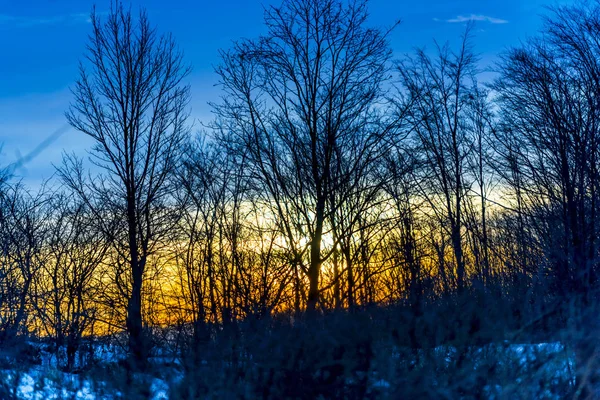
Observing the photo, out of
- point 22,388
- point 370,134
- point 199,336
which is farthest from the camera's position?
point 370,134

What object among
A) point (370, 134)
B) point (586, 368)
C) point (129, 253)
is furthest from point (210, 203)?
point (586, 368)

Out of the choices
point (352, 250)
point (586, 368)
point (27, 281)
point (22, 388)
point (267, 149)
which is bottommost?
point (586, 368)

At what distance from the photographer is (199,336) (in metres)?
6.81

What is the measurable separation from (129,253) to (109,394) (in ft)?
21.3

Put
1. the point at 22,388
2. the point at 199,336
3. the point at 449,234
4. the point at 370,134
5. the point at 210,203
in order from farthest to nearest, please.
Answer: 1. the point at 449,234
2. the point at 210,203
3. the point at 370,134
4. the point at 199,336
5. the point at 22,388

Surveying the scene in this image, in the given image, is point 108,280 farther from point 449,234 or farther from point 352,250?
point 449,234

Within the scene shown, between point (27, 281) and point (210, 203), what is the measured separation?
652 centimetres

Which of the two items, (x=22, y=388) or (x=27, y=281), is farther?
(x=27, y=281)

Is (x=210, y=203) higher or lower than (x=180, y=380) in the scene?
higher

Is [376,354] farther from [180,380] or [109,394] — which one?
[109,394]

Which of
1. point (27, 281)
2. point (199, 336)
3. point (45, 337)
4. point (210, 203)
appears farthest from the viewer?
point (210, 203)

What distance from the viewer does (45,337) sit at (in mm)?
10875

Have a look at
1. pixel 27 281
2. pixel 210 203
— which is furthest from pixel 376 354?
pixel 210 203

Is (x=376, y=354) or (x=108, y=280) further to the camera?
(x=108, y=280)
